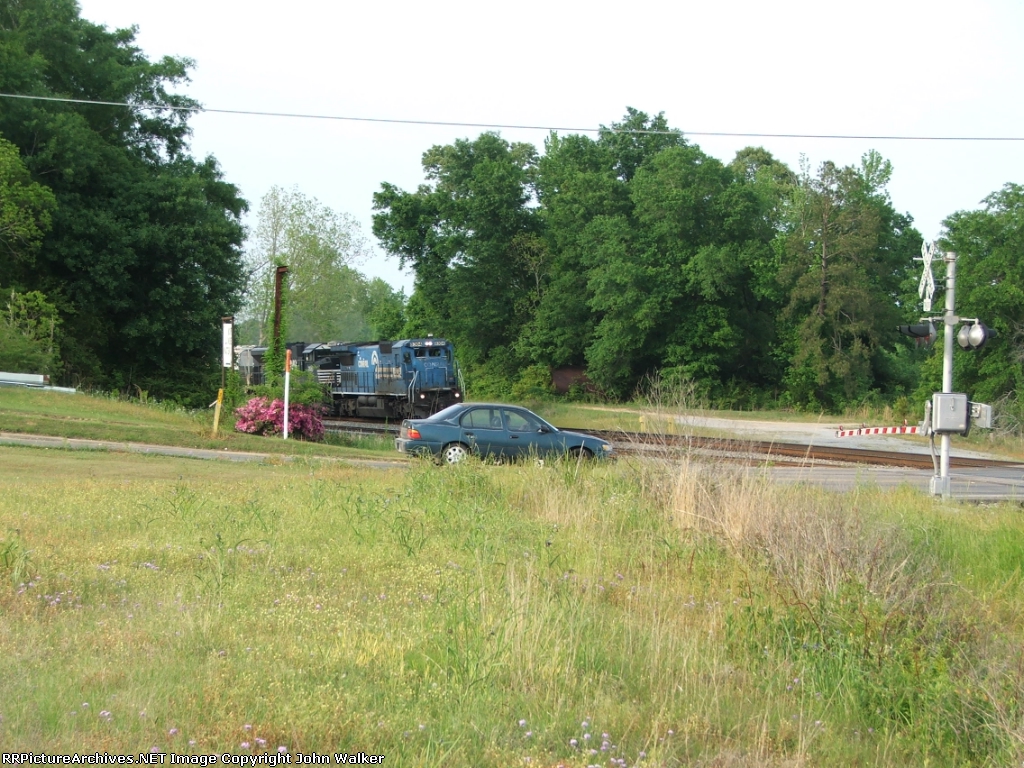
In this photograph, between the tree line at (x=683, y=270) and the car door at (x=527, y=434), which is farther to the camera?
the tree line at (x=683, y=270)

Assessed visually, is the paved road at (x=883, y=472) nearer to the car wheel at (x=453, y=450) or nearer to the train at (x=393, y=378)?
the car wheel at (x=453, y=450)

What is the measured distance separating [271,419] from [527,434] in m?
7.51

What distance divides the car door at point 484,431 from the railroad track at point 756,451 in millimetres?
2497

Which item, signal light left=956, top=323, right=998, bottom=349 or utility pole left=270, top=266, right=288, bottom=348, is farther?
utility pole left=270, top=266, right=288, bottom=348

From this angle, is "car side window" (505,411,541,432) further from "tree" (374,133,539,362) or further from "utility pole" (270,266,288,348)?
"tree" (374,133,539,362)

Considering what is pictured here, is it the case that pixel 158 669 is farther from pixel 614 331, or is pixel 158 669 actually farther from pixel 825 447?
pixel 614 331

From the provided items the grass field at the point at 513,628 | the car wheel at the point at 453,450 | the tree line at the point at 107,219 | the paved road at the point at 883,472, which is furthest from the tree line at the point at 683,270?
the grass field at the point at 513,628

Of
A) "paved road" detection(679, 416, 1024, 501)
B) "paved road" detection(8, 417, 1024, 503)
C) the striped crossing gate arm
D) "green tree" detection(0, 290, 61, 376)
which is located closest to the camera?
"paved road" detection(679, 416, 1024, 501)

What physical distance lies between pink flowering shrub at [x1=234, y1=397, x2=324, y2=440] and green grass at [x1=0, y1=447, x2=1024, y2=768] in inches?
501

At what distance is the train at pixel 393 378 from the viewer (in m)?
38.8

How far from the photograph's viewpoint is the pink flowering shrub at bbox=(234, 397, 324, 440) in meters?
24.6

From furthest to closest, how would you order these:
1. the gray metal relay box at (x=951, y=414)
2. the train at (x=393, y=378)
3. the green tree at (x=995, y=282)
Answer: the green tree at (x=995, y=282), the train at (x=393, y=378), the gray metal relay box at (x=951, y=414)

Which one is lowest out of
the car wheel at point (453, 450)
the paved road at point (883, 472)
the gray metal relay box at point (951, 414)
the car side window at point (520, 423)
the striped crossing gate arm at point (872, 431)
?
the paved road at point (883, 472)

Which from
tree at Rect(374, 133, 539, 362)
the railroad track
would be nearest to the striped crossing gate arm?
the railroad track
